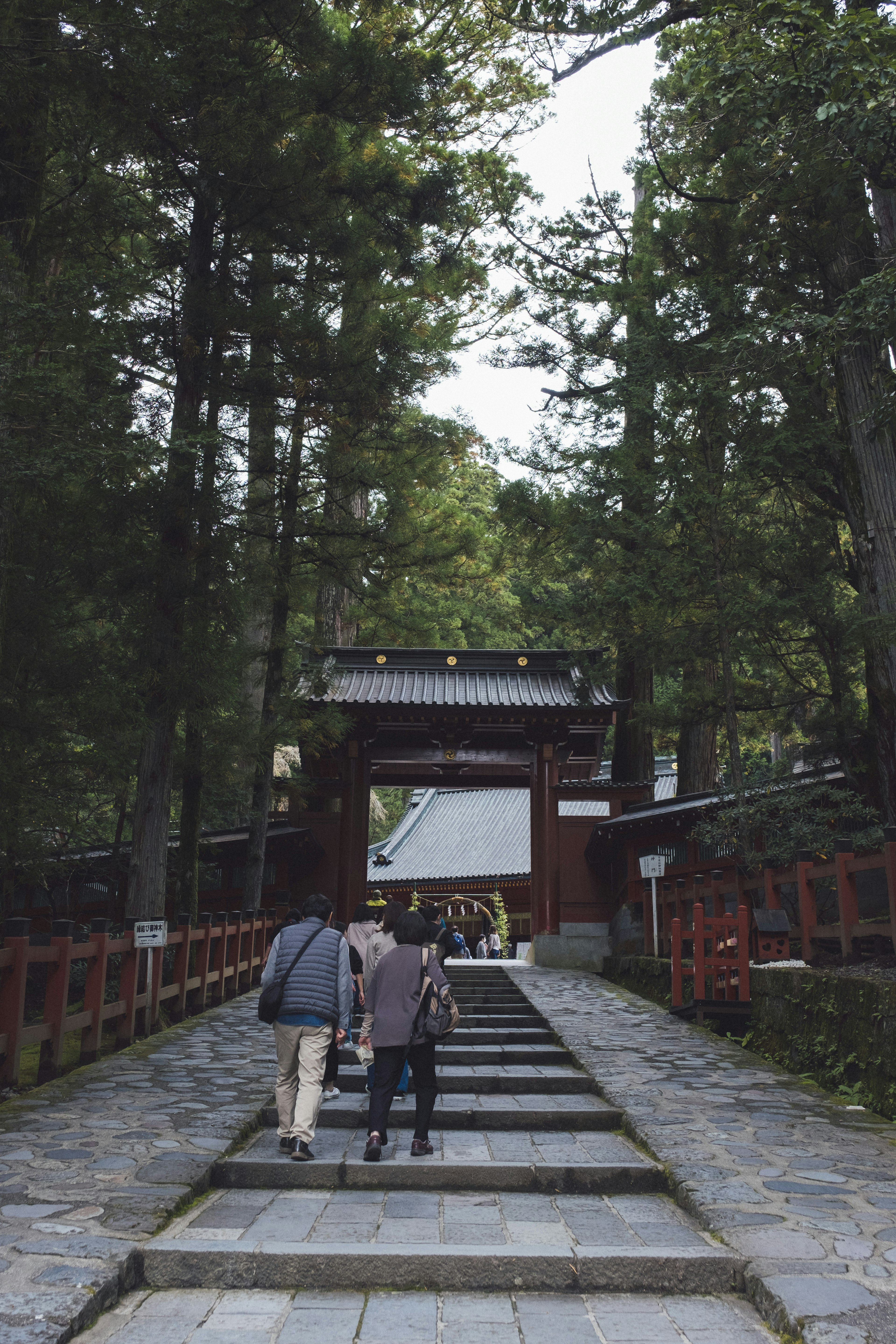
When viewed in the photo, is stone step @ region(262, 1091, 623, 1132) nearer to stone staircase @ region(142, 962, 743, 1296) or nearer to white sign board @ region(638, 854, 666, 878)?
stone staircase @ region(142, 962, 743, 1296)

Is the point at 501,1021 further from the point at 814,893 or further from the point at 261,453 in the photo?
the point at 261,453

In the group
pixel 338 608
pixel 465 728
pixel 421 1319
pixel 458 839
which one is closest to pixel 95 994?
pixel 421 1319

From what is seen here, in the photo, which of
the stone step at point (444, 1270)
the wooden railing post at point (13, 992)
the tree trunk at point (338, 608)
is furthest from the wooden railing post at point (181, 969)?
the tree trunk at point (338, 608)

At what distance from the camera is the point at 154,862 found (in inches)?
363

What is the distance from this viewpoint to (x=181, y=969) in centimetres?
964

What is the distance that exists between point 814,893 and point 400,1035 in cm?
445

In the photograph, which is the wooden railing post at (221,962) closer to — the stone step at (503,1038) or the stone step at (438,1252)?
the stone step at (503,1038)

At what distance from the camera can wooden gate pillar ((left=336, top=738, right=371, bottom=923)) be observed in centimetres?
1622

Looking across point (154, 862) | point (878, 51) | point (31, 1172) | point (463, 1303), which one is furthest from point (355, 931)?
point (878, 51)

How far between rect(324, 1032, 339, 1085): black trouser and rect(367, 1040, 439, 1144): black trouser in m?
0.33

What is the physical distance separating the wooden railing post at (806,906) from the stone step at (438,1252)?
13.8 ft

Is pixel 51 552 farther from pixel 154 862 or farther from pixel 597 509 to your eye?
pixel 597 509

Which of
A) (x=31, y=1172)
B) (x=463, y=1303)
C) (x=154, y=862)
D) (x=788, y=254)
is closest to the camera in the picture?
(x=463, y=1303)

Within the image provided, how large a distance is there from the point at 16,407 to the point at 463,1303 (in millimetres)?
5835
